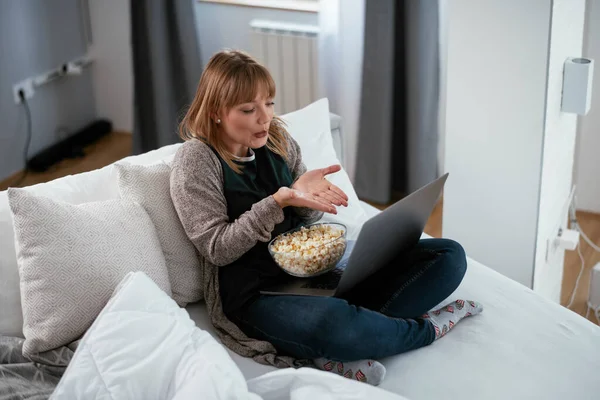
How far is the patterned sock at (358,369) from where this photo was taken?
A: 69.5 inches

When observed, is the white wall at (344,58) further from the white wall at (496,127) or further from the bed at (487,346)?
the bed at (487,346)

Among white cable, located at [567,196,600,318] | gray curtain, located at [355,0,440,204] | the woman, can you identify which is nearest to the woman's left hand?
the woman

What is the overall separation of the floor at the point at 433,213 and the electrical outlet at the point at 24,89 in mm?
355

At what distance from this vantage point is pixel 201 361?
5.04 feet

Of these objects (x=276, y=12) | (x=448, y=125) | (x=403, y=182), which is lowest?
(x=403, y=182)

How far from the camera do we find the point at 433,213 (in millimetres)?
3523

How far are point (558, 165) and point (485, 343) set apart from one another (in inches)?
37.8

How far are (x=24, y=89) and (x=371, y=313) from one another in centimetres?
→ 260

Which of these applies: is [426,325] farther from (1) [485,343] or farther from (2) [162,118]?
(2) [162,118]

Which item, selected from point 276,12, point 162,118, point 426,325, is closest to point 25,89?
point 162,118

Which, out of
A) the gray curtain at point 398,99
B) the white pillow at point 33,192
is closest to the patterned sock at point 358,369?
the white pillow at point 33,192

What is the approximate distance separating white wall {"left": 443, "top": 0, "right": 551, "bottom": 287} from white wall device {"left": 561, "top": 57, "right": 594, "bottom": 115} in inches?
5.6

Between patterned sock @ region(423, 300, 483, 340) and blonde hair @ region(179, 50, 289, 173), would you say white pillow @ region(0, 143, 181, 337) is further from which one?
patterned sock @ region(423, 300, 483, 340)

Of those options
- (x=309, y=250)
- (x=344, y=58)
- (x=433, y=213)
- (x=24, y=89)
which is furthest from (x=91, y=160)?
(x=309, y=250)
